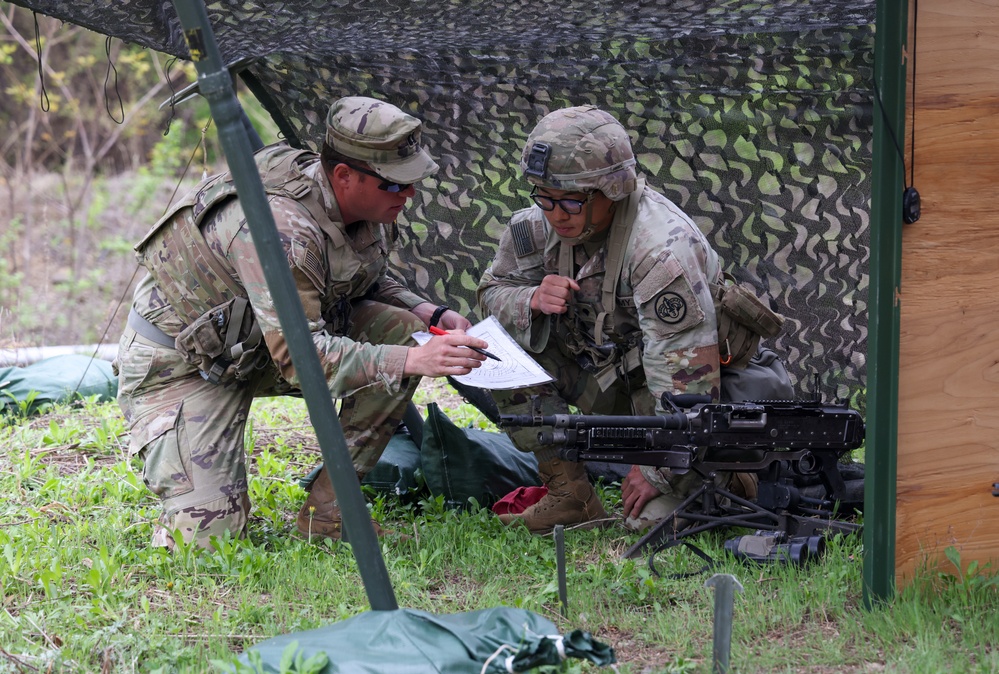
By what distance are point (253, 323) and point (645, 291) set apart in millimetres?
1623

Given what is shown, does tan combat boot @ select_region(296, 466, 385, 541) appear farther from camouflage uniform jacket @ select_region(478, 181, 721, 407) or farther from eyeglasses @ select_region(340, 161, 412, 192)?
eyeglasses @ select_region(340, 161, 412, 192)

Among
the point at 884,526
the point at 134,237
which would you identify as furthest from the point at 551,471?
the point at 134,237

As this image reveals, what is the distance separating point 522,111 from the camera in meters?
5.23

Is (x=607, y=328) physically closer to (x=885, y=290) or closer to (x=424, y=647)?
(x=885, y=290)

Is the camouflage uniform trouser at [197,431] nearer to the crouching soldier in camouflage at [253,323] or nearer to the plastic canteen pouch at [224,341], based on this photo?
the crouching soldier in camouflage at [253,323]

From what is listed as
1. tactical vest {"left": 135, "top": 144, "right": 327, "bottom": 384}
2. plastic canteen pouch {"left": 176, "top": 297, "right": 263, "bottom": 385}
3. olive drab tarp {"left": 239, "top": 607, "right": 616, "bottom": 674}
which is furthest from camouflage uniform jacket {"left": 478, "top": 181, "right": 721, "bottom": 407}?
olive drab tarp {"left": 239, "top": 607, "right": 616, "bottom": 674}

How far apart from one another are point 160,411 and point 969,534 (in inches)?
124

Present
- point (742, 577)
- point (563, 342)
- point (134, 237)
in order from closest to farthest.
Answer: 1. point (742, 577)
2. point (563, 342)
3. point (134, 237)

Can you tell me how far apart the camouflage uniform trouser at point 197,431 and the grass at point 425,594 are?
191mm

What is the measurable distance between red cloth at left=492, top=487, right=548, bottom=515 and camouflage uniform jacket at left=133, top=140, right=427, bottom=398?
988 mm

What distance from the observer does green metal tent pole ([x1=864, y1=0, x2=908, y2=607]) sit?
10.5 ft

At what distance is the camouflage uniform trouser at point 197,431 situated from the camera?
4.30 meters

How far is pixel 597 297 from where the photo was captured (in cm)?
462

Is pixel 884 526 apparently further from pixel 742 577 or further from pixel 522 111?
pixel 522 111
